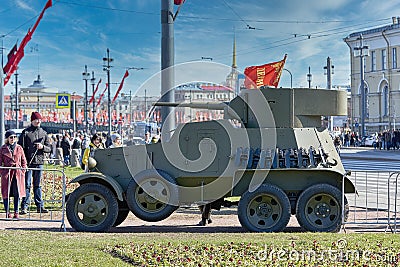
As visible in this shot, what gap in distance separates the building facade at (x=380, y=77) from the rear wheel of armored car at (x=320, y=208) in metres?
51.6

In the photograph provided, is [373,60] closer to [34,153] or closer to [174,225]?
[34,153]

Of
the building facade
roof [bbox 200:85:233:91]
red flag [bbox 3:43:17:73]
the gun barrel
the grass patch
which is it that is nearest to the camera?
the grass patch

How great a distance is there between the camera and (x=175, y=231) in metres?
11.1

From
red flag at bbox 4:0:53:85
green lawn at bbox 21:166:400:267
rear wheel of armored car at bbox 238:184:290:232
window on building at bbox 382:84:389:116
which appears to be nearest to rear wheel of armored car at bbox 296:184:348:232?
rear wheel of armored car at bbox 238:184:290:232

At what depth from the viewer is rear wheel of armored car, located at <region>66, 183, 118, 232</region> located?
10664 millimetres

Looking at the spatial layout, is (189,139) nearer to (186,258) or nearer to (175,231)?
(175,231)

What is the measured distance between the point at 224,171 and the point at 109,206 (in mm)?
2108

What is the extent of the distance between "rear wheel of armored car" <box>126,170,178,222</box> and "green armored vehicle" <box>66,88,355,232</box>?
0.02 metres

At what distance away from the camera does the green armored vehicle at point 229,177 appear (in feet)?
34.6

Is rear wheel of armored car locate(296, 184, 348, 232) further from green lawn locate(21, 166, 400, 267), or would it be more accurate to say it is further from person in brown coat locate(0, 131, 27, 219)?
person in brown coat locate(0, 131, 27, 219)

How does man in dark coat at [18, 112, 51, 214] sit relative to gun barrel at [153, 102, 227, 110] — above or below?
below

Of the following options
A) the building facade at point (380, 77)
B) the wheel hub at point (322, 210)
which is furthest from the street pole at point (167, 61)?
the building facade at point (380, 77)

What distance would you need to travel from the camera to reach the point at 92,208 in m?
10.7

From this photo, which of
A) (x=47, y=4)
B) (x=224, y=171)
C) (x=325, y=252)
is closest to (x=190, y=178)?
(x=224, y=171)
